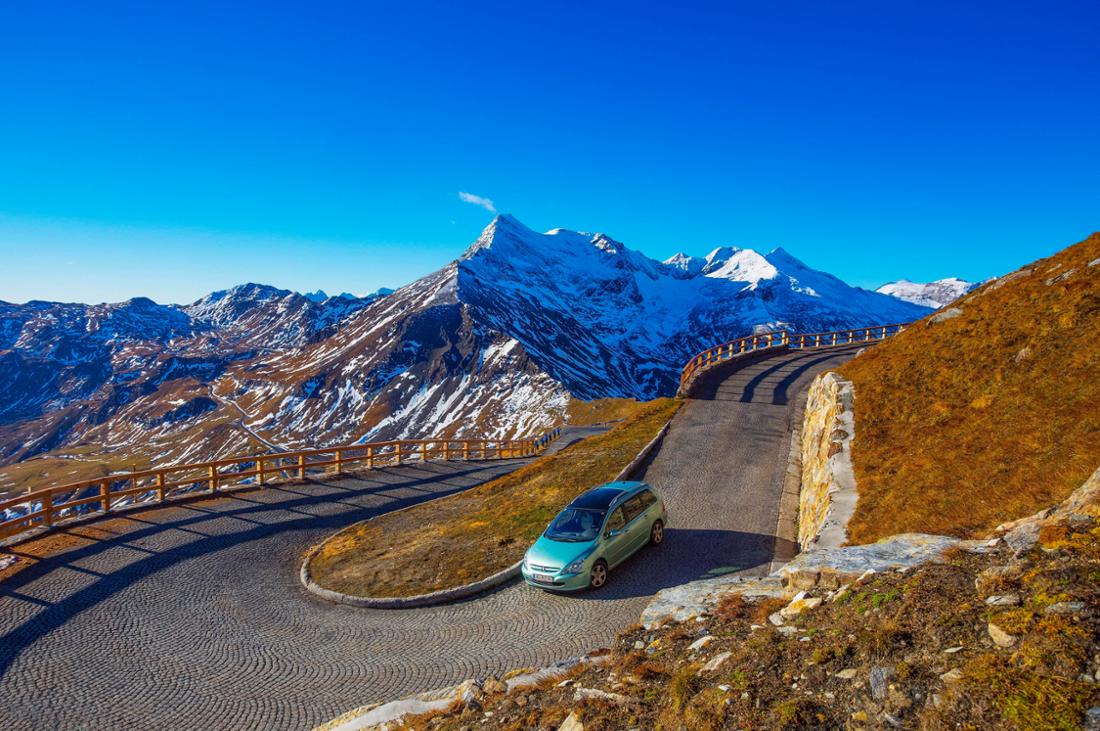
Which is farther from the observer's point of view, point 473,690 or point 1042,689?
point 473,690

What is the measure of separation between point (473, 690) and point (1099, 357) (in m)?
14.8

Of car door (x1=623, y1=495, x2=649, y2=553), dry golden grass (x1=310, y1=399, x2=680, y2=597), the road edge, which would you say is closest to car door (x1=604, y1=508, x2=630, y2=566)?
car door (x1=623, y1=495, x2=649, y2=553)

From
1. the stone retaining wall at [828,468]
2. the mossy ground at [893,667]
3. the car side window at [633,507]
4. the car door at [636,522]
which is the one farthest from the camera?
the car side window at [633,507]

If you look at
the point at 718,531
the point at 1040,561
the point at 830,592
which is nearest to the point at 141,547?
the point at 718,531

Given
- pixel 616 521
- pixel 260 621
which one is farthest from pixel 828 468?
pixel 260 621

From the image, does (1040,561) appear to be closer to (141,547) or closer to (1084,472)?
(1084,472)

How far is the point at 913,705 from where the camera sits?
4.61m

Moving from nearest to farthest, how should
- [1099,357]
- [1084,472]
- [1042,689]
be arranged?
[1042,689], [1084,472], [1099,357]

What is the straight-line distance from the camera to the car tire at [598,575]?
13477 millimetres

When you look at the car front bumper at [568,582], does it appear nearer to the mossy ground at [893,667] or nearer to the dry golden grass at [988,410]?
the mossy ground at [893,667]

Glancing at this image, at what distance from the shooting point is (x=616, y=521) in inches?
568

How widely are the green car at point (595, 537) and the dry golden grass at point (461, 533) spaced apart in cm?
209

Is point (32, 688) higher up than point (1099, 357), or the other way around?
point (1099, 357)

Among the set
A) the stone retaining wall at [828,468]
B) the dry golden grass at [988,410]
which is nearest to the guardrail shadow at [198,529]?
the stone retaining wall at [828,468]
